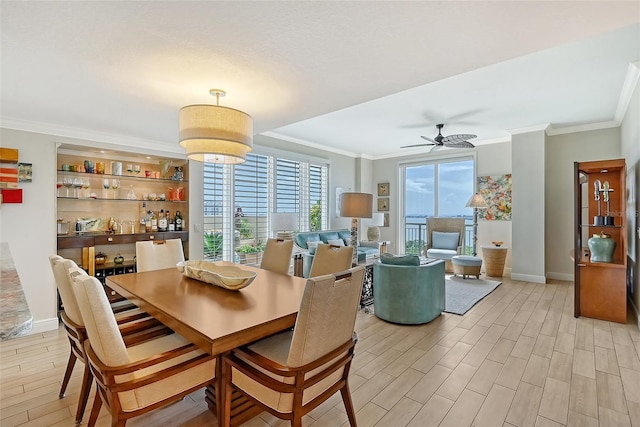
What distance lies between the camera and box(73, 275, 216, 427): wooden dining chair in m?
1.43

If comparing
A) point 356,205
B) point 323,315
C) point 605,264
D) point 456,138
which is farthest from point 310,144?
point 323,315

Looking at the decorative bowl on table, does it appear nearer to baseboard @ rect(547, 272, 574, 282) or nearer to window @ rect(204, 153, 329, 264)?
window @ rect(204, 153, 329, 264)

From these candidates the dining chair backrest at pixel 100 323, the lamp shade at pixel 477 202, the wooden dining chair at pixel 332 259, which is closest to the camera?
the dining chair backrest at pixel 100 323

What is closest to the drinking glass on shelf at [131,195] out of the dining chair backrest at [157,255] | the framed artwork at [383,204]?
the dining chair backrest at [157,255]

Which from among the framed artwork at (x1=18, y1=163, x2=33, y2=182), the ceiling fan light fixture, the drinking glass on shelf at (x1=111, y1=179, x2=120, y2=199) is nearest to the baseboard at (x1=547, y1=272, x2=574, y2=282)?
the ceiling fan light fixture

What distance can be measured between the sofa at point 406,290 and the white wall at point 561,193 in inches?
138

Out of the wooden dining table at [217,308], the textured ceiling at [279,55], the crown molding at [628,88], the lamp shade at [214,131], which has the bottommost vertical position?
the wooden dining table at [217,308]

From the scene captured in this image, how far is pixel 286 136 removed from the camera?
19.4ft

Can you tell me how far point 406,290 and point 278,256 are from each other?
1503mm

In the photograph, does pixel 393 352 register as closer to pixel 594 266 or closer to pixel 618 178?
pixel 594 266

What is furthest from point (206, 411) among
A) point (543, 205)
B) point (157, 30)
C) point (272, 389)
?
point (543, 205)

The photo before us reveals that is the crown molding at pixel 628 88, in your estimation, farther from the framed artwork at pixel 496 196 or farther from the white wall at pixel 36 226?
the white wall at pixel 36 226

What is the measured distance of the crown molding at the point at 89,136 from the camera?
3302 millimetres

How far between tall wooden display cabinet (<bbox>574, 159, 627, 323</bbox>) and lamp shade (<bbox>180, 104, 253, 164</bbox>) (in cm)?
398
